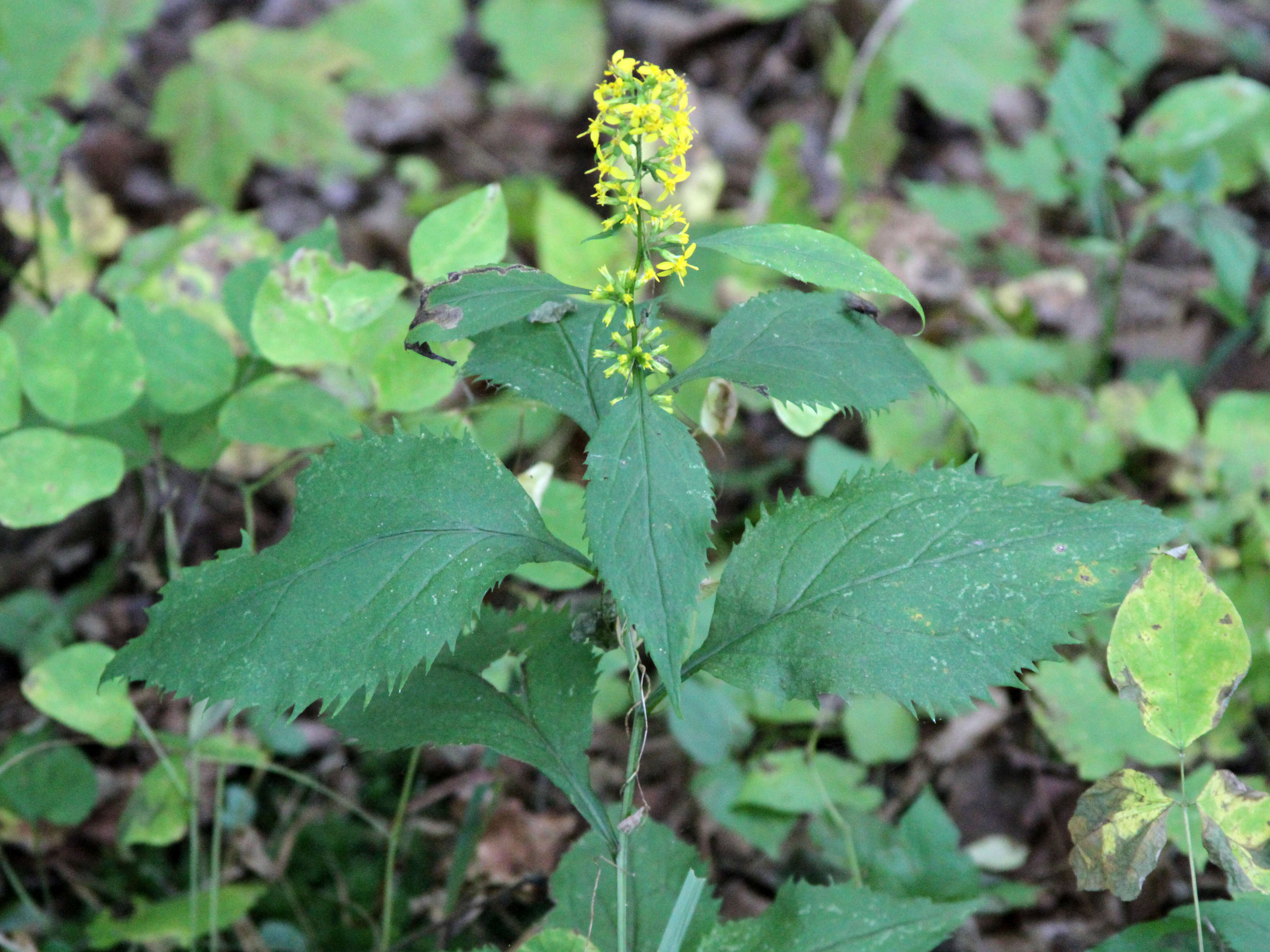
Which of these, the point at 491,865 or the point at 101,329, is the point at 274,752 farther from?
the point at 101,329

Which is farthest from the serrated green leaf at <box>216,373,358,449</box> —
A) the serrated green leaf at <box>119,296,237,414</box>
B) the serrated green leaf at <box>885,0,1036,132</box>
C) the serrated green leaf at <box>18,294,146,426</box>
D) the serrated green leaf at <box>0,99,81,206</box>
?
the serrated green leaf at <box>885,0,1036,132</box>

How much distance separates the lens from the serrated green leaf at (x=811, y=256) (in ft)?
3.32

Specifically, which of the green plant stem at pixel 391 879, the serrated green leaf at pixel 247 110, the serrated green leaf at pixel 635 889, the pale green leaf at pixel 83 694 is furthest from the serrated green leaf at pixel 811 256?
the serrated green leaf at pixel 247 110

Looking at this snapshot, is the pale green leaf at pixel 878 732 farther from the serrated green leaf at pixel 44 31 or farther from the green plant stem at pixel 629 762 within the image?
the serrated green leaf at pixel 44 31

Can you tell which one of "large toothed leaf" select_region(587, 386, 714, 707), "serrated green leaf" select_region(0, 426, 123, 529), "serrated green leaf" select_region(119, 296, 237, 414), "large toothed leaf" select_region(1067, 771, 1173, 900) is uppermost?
"large toothed leaf" select_region(587, 386, 714, 707)

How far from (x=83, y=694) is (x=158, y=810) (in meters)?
0.27

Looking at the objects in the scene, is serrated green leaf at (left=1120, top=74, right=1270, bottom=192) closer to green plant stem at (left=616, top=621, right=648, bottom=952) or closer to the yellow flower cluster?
the yellow flower cluster

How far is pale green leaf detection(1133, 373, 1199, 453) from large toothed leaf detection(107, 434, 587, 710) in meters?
1.73

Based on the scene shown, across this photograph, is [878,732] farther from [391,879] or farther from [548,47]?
[548,47]

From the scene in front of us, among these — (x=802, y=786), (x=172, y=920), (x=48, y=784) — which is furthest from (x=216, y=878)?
(x=802, y=786)

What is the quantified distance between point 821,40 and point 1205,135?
1734 millimetres

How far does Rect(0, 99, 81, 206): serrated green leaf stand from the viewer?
6.55 ft

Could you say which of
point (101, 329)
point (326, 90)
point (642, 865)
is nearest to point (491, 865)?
point (642, 865)

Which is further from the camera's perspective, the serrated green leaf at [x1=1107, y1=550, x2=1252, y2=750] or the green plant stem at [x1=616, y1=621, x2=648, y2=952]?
the serrated green leaf at [x1=1107, y1=550, x2=1252, y2=750]
